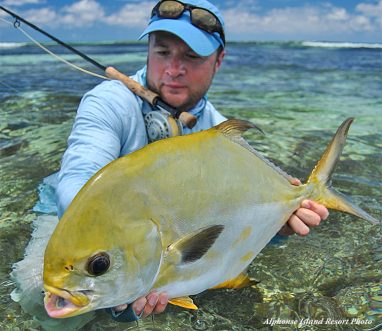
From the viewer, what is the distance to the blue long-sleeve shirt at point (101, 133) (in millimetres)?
2107

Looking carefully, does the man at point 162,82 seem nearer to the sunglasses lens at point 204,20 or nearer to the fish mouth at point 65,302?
the sunglasses lens at point 204,20

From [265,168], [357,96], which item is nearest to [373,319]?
[265,168]

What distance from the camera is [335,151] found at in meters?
2.12

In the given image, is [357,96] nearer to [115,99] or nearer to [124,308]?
[115,99]

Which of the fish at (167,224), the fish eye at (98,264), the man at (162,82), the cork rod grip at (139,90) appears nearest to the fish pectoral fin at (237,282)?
the fish at (167,224)

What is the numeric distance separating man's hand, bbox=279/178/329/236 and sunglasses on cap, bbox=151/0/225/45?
4.15 feet

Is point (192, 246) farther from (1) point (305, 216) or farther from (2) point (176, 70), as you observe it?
(2) point (176, 70)

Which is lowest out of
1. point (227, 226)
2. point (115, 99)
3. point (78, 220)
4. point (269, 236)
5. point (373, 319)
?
point (373, 319)

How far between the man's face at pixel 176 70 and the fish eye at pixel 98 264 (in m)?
1.68

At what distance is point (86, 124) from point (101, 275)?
129 centimetres

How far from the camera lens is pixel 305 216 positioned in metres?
2.10

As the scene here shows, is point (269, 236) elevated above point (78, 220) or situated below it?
below

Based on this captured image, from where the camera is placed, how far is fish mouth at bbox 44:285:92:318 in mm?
1328

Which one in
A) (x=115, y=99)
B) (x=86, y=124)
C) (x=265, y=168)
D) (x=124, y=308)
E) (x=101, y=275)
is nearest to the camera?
(x=101, y=275)
